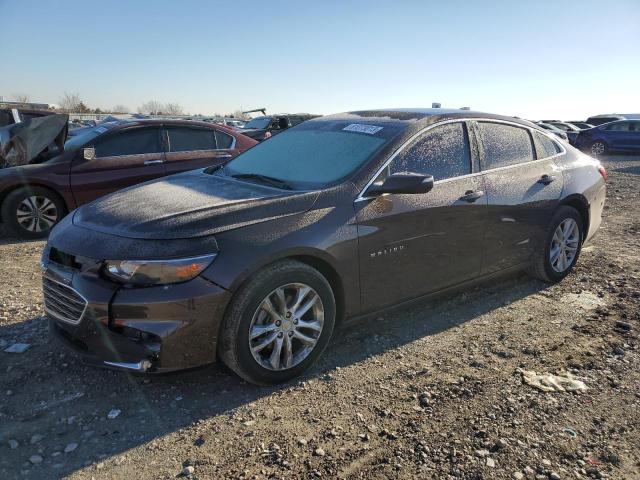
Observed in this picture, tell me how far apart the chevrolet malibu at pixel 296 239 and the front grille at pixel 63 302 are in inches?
0.5

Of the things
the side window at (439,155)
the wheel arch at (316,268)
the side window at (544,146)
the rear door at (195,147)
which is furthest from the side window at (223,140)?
the wheel arch at (316,268)

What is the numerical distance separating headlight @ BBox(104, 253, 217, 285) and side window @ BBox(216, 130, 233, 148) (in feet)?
16.6

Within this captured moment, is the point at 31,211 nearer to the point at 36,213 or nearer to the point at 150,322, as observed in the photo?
the point at 36,213

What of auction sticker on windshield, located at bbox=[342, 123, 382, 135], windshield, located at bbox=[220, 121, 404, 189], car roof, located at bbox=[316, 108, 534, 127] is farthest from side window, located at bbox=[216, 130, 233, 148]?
auction sticker on windshield, located at bbox=[342, 123, 382, 135]

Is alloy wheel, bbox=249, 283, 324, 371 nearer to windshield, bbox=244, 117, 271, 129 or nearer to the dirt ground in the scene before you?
the dirt ground

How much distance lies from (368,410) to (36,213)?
552cm

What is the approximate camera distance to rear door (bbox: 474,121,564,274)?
4219 mm

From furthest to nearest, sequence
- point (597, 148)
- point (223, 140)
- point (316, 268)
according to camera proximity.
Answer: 1. point (597, 148)
2. point (223, 140)
3. point (316, 268)

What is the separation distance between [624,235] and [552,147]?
2951mm

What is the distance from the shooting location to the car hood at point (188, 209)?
9.57 ft

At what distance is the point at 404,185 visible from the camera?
3.37 meters

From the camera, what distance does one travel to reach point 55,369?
10.9ft

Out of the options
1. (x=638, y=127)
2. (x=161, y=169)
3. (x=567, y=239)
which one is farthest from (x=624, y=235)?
(x=638, y=127)

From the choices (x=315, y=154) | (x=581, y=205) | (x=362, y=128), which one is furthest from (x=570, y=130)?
(x=315, y=154)
